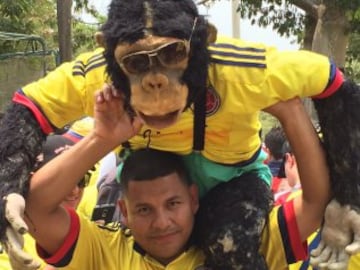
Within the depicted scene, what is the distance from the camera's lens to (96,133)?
5.74ft

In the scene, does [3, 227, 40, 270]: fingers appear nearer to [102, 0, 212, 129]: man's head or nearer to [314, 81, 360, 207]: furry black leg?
[102, 0, 212, 129]: man's head

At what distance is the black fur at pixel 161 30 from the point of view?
5.01 ft

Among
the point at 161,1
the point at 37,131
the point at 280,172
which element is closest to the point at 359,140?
the point at 161,1

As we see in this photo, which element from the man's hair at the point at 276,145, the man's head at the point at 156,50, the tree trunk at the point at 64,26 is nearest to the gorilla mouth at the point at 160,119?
the man's head at the point at 156,50

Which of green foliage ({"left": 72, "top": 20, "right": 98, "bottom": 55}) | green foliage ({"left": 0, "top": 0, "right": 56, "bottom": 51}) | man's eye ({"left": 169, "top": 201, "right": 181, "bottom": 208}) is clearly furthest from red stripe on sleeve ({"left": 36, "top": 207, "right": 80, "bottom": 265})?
green foliage ({"left": 72, "top": 20, "right": 98, "bottom": 55})

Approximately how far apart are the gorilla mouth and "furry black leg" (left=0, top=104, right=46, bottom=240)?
1.03 feet

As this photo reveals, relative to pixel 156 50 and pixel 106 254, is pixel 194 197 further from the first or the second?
pixel 156 50

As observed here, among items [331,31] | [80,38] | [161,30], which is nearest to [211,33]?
[161,30]

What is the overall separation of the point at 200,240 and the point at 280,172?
2138mm

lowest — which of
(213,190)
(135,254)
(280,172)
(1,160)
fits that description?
(280,172)

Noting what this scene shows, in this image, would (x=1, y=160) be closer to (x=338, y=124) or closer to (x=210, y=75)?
(x=210, y=75)

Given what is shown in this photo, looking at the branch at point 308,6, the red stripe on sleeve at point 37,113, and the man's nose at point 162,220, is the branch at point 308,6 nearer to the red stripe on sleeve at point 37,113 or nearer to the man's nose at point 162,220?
the man's nose at point 162,220

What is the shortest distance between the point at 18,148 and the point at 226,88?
1.71 feet

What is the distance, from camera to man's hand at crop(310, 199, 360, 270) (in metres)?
1.74
